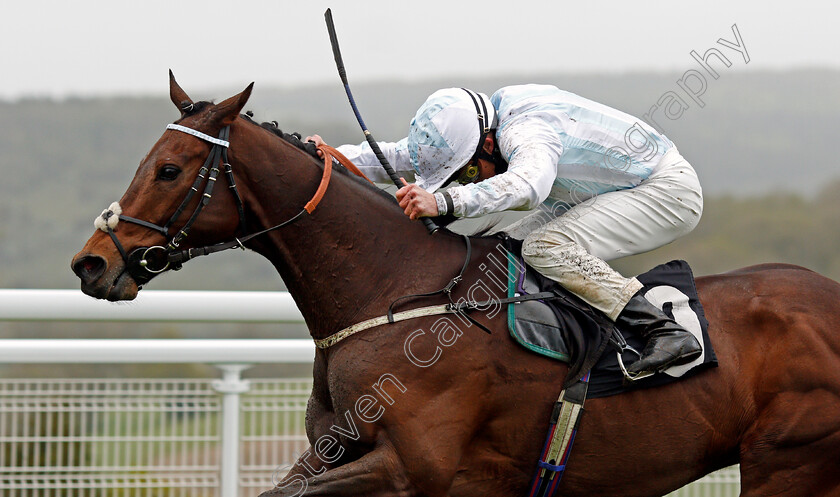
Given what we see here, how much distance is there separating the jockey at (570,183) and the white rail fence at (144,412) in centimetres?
176

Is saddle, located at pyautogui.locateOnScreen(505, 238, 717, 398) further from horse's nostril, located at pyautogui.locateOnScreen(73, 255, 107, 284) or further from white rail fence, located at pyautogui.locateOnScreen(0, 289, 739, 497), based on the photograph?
white rail fence, located at pyautogui.locateOnScreen(0, 289, 739, 497)

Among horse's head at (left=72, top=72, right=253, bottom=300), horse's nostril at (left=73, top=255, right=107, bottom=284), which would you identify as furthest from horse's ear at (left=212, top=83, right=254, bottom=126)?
horse's nostril at (left=73, top=255, right=107, bottom=284)

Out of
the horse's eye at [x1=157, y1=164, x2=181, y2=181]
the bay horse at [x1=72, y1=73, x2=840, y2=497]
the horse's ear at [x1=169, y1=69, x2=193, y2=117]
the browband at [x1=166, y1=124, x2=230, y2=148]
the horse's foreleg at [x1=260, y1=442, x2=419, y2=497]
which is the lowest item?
the horse's foreleg at [x1=260, y1=442, x2=419, y2=497]

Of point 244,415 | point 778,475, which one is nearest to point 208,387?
point 244,415

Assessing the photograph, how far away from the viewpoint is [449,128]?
351 cm

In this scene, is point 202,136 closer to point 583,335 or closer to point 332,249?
point 332,249

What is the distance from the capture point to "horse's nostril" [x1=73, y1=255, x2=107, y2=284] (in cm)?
313

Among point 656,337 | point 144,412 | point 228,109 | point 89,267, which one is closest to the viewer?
point 89,267

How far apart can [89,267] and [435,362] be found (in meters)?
1.15

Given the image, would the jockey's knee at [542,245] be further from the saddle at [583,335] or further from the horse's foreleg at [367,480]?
the horse's foreleg at [367,480]

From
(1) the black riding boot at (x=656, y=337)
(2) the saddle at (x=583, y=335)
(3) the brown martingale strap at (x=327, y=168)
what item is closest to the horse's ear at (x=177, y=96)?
(3) the brown martingale strap at (x=327, y=168)

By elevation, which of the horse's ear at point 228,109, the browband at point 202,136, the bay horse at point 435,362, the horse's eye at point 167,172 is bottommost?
the bay horse at point 435,362

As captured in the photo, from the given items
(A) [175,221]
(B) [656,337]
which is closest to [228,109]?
(A) [175,221]

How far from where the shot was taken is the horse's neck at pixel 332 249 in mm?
3393
